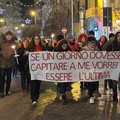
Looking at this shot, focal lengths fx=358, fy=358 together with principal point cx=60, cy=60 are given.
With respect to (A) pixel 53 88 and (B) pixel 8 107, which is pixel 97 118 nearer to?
(B) pixel 8 107

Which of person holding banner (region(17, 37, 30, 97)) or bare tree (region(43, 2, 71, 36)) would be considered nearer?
person holding banner (region(17, 37, 30, 97))

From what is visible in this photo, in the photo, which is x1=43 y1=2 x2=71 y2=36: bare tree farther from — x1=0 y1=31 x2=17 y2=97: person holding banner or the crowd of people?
x1=0 y1=31 x2=17 y2=97: person holding banner

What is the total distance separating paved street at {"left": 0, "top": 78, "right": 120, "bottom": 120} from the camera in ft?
26.8

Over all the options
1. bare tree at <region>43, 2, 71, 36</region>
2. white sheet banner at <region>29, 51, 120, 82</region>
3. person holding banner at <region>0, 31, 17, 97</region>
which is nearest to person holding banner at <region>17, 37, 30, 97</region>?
person holding banner at <region>0, 31, 17, 97</region>

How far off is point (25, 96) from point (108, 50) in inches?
116

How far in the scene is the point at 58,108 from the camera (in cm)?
904

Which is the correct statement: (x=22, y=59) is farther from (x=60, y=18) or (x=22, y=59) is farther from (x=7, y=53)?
(x=60, y=18)

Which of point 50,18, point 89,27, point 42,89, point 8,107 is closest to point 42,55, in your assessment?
point 8,107

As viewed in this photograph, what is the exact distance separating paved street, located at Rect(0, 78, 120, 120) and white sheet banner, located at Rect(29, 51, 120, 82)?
2.30 feet

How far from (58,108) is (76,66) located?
1.23 m

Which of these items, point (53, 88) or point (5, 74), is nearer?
point (5, 74)

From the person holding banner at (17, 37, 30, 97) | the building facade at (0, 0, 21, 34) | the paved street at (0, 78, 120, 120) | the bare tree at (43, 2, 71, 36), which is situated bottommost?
the paved street at (0, 78, 120, 120)

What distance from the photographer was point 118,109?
28.7 ft

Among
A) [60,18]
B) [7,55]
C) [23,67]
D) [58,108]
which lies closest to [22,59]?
[23,67]
